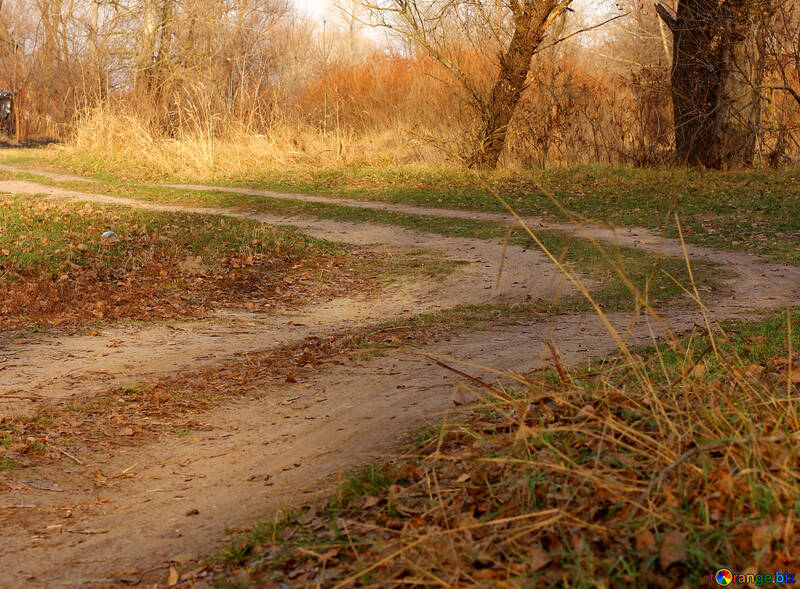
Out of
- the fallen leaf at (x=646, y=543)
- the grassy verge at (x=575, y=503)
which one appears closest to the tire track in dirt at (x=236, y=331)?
the grassy verge at (x=575, y=503)

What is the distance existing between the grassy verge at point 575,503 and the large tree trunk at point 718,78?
13.9 meters

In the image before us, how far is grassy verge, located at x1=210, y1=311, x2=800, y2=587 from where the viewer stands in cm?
235

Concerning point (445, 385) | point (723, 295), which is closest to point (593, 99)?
point (723, 295)

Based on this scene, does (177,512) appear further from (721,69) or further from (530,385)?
(721,69)

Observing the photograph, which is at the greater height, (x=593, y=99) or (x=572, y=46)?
(x=572, y=46)

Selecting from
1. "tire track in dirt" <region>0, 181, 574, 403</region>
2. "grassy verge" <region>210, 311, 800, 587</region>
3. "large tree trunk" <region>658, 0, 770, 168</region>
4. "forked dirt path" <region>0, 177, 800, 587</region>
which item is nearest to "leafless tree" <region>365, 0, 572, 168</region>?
"large tree trunk" <region>658, 0, 770, 168</region>

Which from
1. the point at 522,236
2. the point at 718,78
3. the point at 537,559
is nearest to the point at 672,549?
the point at 537,559

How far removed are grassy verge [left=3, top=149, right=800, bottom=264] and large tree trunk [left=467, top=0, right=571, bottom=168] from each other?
753mm

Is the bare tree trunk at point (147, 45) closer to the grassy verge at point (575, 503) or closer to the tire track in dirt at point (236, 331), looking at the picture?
the tire track in dirt at point (236, 331)

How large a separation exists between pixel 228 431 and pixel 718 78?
14705 millimetres

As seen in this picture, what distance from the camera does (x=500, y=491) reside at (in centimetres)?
291

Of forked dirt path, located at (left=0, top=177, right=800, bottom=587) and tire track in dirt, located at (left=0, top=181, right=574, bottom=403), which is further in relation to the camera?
tire track in dirt, located at (left=0, top=181, right=574, bottom=403)

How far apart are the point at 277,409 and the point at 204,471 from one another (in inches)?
39.1

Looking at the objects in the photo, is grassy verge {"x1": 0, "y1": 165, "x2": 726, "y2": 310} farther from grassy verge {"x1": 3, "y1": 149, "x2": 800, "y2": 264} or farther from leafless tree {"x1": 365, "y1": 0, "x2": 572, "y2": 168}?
leafless tree {"x1": 365, "y1": 0, "x2": 572, "y2": 168}
